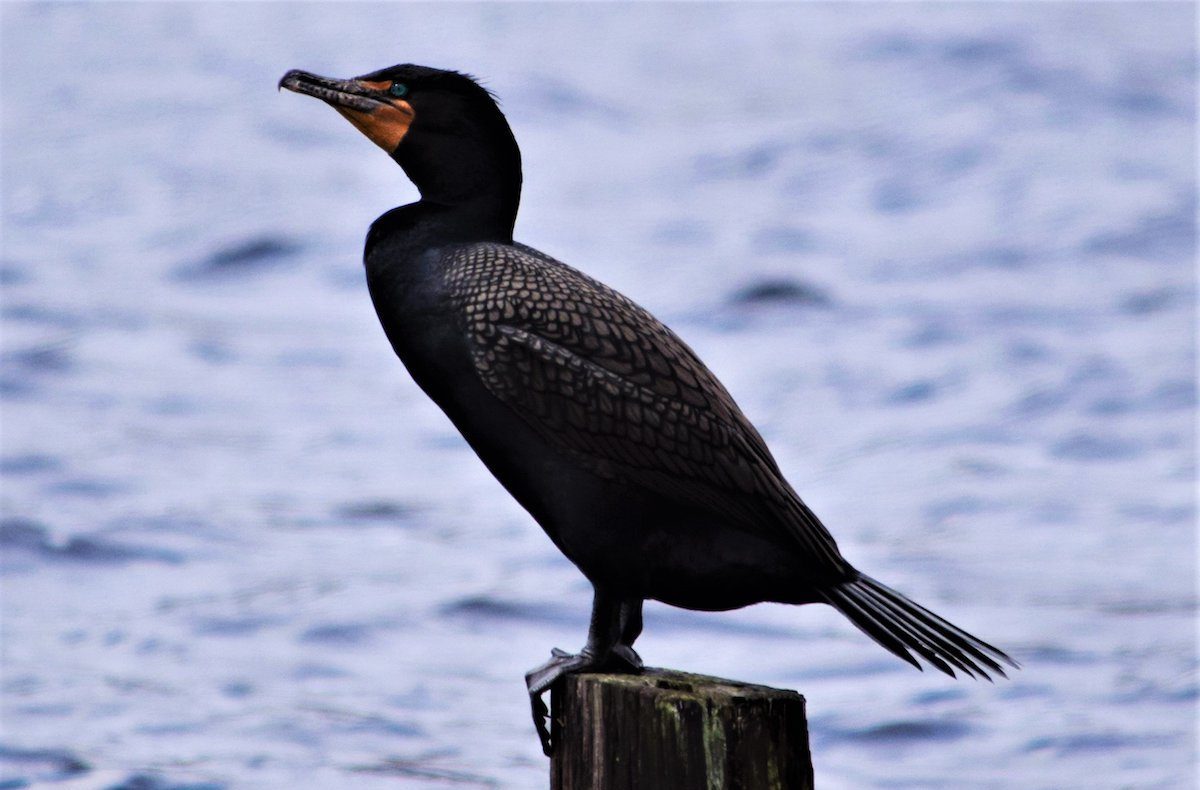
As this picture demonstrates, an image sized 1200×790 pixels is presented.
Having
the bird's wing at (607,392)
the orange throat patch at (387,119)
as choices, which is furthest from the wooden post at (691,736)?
the orange throat patch at (387,119)

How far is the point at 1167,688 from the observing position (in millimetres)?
12516

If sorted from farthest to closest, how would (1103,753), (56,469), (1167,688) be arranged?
(56,469)
(1167,688)
(1103,753)

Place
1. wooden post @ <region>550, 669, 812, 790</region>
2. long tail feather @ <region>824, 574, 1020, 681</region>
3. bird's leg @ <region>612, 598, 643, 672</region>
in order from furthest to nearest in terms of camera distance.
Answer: bird's leg @ <region>612, 598, 643, 672</region>
long tail feather @ <region>824, 574, 1020, 681</region>
wooden post @ <region>550, 669, 812, 790</region>

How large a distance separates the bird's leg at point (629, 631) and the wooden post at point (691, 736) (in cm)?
17

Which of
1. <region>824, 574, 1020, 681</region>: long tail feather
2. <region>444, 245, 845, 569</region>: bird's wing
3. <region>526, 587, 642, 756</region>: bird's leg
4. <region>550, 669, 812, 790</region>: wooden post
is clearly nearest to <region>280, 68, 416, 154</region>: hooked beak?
<region>444, 245, 845, 569</region>: bird's wing

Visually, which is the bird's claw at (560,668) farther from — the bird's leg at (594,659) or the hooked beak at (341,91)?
the hooked beak at (341,91)

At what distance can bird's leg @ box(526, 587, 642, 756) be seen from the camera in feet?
15.1

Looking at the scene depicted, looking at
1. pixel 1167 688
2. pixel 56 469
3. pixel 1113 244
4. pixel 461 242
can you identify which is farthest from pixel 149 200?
pixel 461 242

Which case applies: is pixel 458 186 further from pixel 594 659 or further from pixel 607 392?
pixel 594 659

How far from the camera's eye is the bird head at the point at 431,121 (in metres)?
4.70

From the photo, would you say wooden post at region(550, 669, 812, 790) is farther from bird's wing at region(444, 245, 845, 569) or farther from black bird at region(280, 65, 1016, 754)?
bird's wing at region(444, 245, 845, 569)

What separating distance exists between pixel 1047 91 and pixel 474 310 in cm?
2032

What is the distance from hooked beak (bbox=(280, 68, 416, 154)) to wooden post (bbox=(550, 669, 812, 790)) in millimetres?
1400

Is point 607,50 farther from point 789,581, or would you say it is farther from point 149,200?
point 789,581
